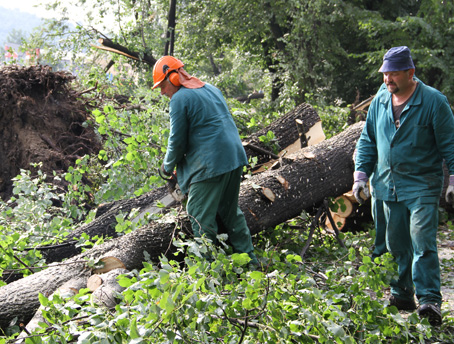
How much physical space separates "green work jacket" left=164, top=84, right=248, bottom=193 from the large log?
489 mm

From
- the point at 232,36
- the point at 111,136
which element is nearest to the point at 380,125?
the point at 111,136

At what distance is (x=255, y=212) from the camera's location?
4.80 metres

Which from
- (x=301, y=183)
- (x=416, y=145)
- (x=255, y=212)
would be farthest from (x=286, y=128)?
(x=416, y=145)

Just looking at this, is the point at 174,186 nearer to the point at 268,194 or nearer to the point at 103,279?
the point at 268,194

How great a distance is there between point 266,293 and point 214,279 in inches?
11.1

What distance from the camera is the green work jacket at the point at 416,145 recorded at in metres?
3.73

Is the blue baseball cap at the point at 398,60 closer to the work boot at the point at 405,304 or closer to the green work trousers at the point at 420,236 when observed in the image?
the green work trousers at the point at 420,236

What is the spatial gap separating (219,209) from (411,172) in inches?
60.4

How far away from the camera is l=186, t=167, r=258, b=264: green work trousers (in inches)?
162

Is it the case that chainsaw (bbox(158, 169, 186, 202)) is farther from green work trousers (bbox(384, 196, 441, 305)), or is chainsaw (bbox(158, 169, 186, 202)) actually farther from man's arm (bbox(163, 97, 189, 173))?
green work trousers (bbox(384, 196, 441, 305))

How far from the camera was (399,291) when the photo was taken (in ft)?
13.3

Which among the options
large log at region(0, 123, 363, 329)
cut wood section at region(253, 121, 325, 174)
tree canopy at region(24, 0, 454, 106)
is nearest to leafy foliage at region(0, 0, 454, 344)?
tree canopy at region(24, 0, 454, 106)

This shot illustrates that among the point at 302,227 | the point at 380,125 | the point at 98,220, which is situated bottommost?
the point at 302,227

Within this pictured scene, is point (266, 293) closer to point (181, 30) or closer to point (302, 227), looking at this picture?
point (302, 227)
